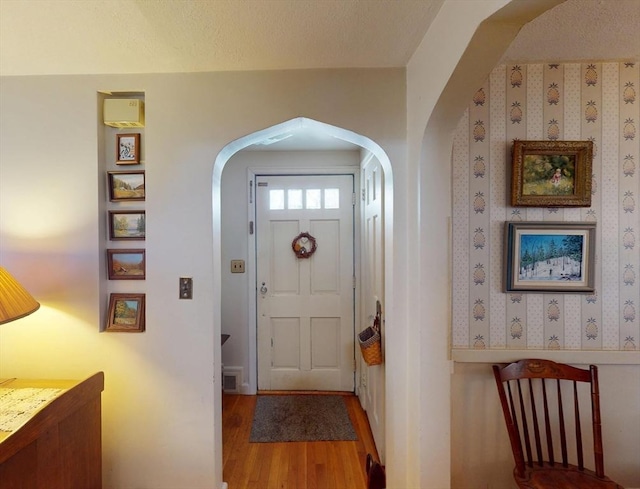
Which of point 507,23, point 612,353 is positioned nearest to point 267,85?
point 507,23

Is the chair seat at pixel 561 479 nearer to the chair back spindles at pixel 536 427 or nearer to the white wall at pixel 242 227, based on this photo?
the chair back spindles at pixel 536 427

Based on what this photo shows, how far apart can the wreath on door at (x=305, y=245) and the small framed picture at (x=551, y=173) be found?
5.14 ft

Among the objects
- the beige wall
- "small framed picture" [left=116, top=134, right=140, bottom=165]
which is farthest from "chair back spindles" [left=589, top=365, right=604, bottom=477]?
"small framed picture" [left=116, top=134, right=140, bottom=165]

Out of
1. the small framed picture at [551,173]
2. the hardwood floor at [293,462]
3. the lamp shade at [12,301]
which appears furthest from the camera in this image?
the hardwood floor at [293,462]

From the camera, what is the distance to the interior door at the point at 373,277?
177cm

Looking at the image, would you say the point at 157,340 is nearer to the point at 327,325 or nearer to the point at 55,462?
the point at 55,462

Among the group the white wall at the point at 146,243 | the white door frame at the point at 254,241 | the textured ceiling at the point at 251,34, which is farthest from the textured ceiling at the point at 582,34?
the white door frame at the point at 254,241

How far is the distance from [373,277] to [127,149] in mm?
1640

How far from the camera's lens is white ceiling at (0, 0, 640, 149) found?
1.08 meters

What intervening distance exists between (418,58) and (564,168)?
906mm

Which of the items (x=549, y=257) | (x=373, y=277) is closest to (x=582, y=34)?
(x=549, y=257)

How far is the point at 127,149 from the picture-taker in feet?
4.92

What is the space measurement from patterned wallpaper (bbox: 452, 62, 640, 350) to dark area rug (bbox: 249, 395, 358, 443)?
4.05ft

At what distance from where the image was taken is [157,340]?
58.4 inches
